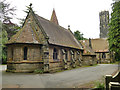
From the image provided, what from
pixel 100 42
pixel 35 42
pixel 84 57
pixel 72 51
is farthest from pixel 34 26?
pixel 100 42

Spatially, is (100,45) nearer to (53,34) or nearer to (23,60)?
(53,34)

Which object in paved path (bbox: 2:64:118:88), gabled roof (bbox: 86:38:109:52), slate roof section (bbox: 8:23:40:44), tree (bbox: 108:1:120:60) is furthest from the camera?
gabled roof (bbox: 86:38:109:52)

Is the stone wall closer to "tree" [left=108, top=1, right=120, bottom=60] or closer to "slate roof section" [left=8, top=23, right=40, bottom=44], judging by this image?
"slate roof section" [left=8, top=23, right=40, bottom=44]

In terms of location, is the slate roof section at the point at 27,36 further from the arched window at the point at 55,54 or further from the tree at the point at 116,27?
the tree at the point at 116,27

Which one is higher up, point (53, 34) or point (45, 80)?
point (53, 34)

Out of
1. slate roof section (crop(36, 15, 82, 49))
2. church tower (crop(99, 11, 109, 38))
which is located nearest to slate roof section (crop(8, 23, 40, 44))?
slate roof section (crop(36, 15, 82, 49))

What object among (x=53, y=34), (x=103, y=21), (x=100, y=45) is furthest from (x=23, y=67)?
(x=103, y=21)

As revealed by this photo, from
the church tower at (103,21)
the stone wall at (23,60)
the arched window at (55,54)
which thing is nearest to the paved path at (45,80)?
the stone wall at (23,60)

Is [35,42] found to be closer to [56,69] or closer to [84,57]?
[56,69]

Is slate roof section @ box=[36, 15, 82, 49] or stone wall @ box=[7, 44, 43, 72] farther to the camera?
slate roof section @ box=[36, 15, 82, 49]

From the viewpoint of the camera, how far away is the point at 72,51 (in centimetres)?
2516

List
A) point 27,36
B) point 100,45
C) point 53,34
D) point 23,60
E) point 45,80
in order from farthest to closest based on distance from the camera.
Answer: point 100,45, point 53,34, point 27,36, point 23,60, point 45,80

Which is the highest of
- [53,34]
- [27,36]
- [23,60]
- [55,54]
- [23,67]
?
[53,34]

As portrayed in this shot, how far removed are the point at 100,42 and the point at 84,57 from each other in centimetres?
1801
